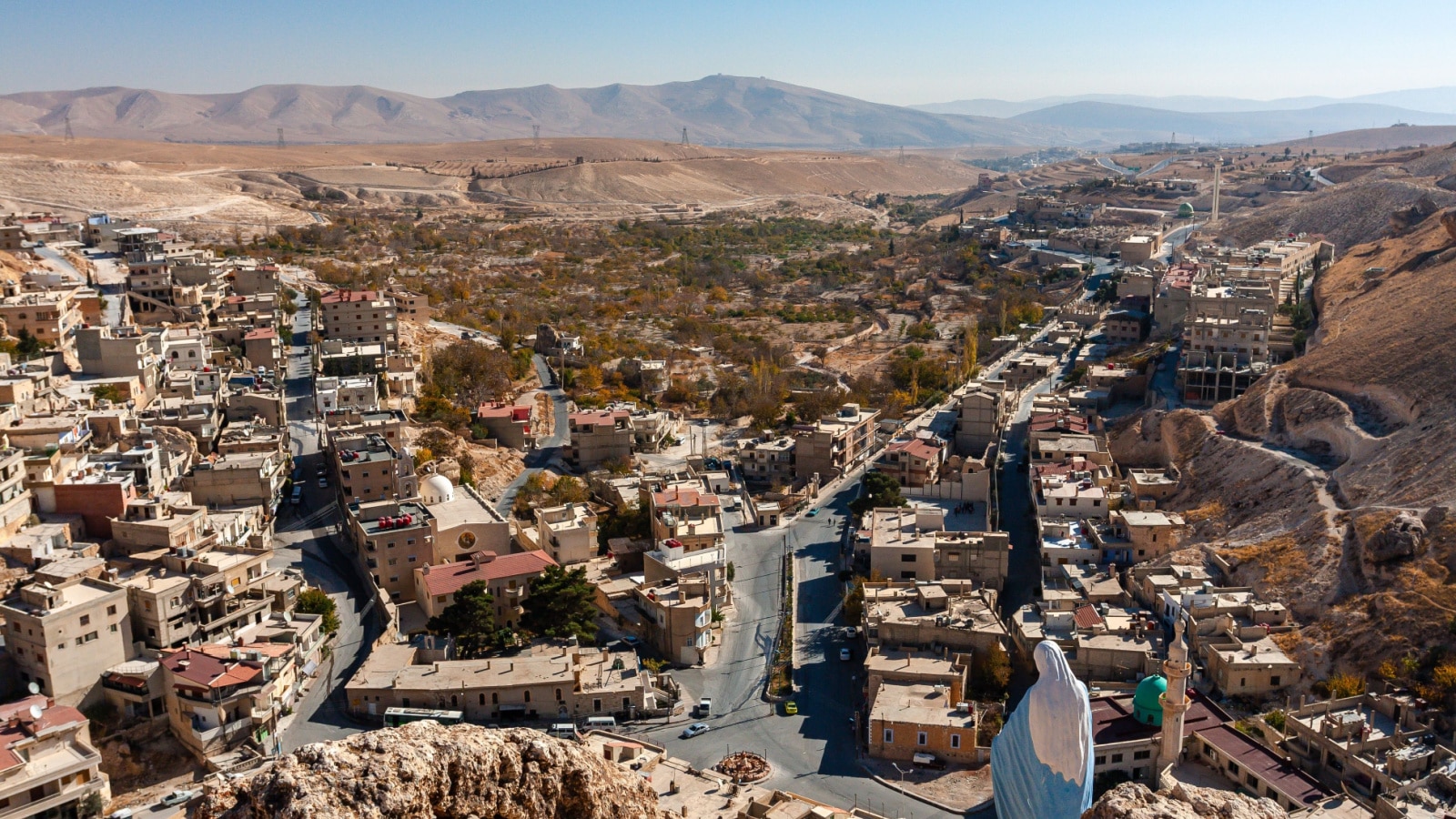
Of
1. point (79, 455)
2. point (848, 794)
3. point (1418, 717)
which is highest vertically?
point (79, 455)

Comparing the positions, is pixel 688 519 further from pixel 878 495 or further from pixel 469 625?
pixel 469 625

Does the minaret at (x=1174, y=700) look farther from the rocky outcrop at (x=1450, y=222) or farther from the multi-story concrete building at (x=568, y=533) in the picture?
the rocky outcrop at (x=1450, y=222)

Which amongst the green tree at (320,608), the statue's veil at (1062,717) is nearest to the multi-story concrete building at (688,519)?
the green tree at (320,608)

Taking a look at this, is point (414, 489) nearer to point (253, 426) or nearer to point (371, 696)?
point (253, 426)

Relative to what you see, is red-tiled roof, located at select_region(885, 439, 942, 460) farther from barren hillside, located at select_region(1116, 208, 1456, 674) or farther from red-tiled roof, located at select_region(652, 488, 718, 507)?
red-tiled roof, located at select_region(652, 488, 718, 507)

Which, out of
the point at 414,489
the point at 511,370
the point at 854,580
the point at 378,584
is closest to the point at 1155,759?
the point at 854,580

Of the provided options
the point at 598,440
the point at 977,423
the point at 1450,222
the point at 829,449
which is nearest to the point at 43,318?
the point at 598,440
